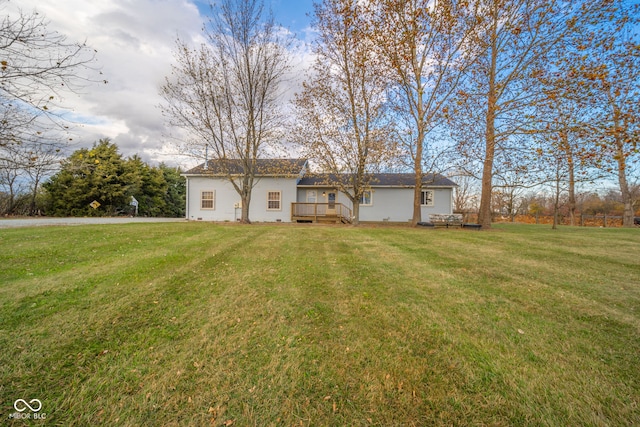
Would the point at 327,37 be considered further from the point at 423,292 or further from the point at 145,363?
the point at 145,363

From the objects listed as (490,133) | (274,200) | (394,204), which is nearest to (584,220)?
(394,204)

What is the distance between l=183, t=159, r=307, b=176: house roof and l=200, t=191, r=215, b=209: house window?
150 cm

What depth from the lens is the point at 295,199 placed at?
59.1 ft

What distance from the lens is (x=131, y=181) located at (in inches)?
887

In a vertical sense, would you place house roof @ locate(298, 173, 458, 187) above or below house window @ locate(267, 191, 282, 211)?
above

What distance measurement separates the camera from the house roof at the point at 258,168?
1564 cm

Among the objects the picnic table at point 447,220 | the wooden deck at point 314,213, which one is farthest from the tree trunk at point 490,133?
the wooden deck at point 314,213

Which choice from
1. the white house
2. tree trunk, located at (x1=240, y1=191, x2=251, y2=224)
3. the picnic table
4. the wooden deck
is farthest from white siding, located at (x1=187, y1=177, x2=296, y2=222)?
the picnic table

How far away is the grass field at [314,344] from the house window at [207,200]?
1330cm

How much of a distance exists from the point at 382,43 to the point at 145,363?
1459 cm

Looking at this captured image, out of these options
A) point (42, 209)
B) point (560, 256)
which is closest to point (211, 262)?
point (560, 256)

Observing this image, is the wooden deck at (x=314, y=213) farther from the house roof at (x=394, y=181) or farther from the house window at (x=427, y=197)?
the house window at (x=427, y=197)

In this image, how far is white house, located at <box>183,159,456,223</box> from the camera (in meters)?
17.6

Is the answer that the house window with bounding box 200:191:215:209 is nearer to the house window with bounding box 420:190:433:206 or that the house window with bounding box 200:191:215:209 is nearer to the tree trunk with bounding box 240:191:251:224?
the tree trunk with bounding box 240:191:251:224
